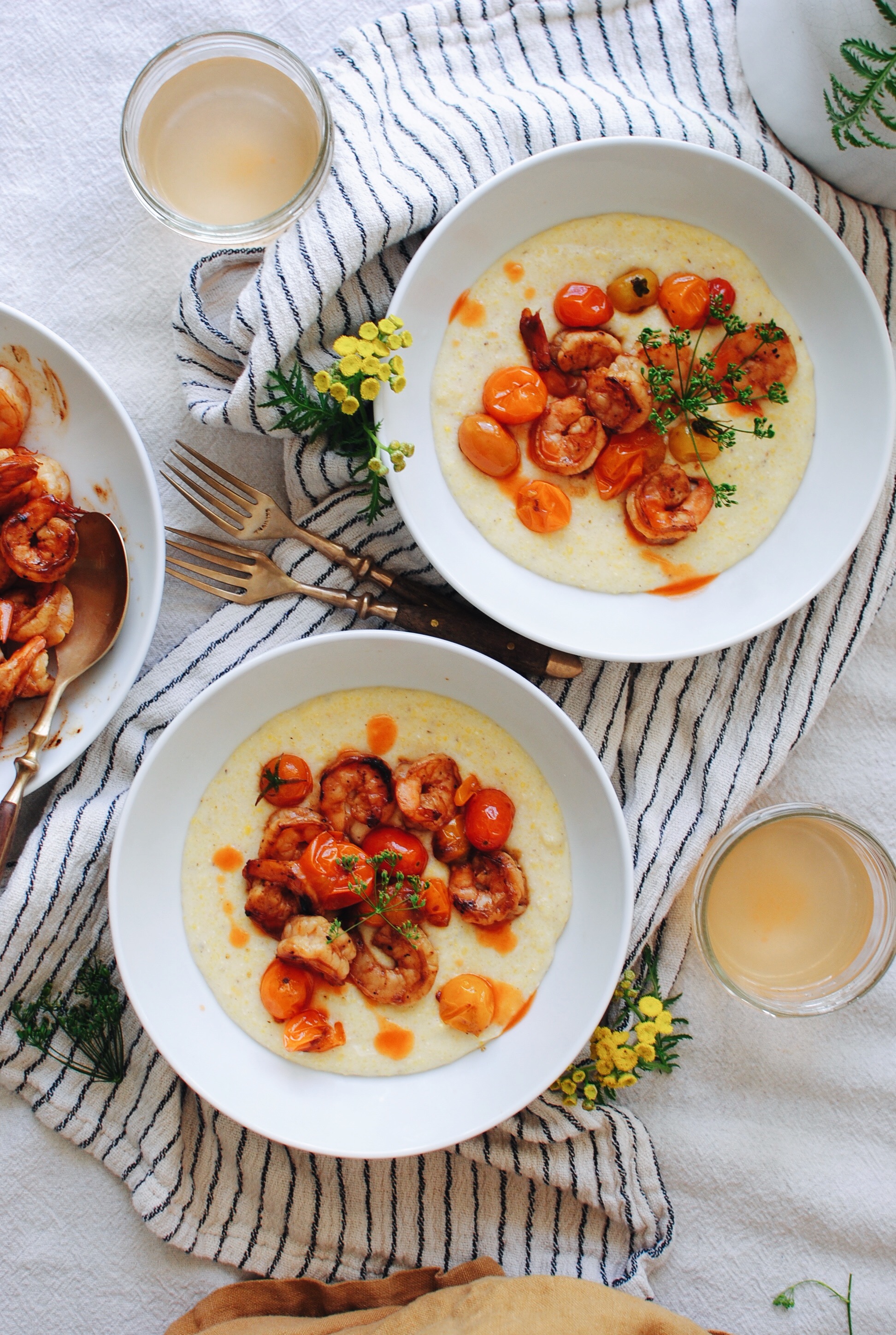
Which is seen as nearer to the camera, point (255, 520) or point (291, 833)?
point (291, 833)

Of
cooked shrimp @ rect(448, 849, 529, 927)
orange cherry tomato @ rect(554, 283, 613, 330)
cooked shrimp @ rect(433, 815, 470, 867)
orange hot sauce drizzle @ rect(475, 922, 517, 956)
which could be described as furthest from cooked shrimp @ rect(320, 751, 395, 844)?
orange cherry tomato @ rect(554, 283, 613, 330)

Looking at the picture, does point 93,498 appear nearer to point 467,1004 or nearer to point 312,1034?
point 312,1034

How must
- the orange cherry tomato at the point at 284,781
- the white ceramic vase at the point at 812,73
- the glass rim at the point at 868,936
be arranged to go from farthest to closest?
the glass rim at the point at 868,936 < the orange cherry tomato at the point at 284,781 < the white ceramic vase at the point at 812,73

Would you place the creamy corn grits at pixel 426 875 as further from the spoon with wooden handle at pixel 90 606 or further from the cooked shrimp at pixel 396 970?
the spoon with wooden handle at pixel 90 606

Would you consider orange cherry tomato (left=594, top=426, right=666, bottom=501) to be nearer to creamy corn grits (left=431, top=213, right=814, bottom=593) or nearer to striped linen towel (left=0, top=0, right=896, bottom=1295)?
creamy corn grits (left=431, top=213, right=814, bottom=593)

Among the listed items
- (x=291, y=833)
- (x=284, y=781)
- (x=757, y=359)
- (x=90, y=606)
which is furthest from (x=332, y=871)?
(x=757, y=359)

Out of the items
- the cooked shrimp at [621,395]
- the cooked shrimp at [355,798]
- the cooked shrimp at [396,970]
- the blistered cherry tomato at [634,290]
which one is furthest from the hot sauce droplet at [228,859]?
the blistered cherry tomato at [634,290]
